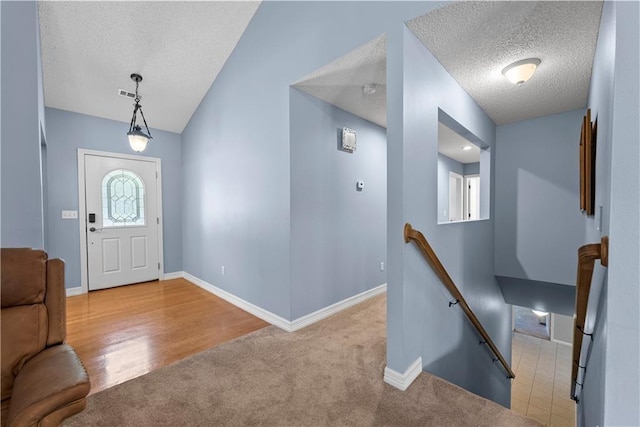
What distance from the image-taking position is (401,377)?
6.02 ft

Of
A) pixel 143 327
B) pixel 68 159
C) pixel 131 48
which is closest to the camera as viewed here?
pixel 143 327

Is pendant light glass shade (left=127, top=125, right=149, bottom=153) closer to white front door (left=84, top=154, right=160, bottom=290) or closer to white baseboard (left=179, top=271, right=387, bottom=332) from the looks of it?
white front door (left=84, top=154, right=160, bottom=290)

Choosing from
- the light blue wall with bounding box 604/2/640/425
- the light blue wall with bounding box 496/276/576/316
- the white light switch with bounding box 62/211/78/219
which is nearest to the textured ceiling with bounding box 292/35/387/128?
the light blue wall with bounding box 604/2/640/425

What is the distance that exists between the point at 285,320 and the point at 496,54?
9.51ft

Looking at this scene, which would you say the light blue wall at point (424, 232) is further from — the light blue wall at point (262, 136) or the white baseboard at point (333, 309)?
the white baseboard at point (333, 309)

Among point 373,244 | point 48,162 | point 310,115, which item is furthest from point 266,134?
point 48,162

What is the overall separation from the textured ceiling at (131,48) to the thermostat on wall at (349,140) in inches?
62.8

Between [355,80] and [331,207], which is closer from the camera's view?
[355,80]

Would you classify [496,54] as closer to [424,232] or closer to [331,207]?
[424,232]

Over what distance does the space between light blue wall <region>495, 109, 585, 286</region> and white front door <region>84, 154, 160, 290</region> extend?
17.2ft

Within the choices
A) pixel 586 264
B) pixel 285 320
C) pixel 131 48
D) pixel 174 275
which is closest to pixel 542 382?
pixel 285 320

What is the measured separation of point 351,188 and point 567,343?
253 inches

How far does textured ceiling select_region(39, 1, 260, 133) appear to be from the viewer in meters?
2.71

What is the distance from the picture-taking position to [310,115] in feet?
9.13
